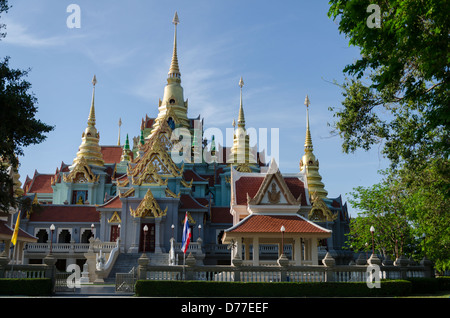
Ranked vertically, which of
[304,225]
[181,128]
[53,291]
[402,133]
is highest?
[181,128]

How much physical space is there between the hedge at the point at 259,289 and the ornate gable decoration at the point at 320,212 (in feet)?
107

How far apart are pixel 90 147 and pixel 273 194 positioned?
3422cm

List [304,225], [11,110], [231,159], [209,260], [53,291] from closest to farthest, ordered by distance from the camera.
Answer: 1. [11,110]
2. [53,291]
3. [304,225]
4. [209,260]
5. [231,159]

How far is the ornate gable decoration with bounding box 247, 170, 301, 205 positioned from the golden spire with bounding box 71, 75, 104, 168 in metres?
31.7

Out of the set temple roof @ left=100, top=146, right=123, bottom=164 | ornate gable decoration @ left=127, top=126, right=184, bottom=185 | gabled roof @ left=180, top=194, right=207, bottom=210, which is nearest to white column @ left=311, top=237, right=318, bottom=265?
ornate gable decoration @ left=127, top=126, right=184, bottom=185

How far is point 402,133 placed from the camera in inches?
783

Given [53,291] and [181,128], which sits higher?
[181,128]

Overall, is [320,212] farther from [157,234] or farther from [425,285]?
[425,285]

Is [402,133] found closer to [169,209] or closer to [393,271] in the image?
[393,271]

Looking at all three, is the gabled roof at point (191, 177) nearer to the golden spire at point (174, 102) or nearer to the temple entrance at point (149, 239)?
the golden spire at point (174, 102)
